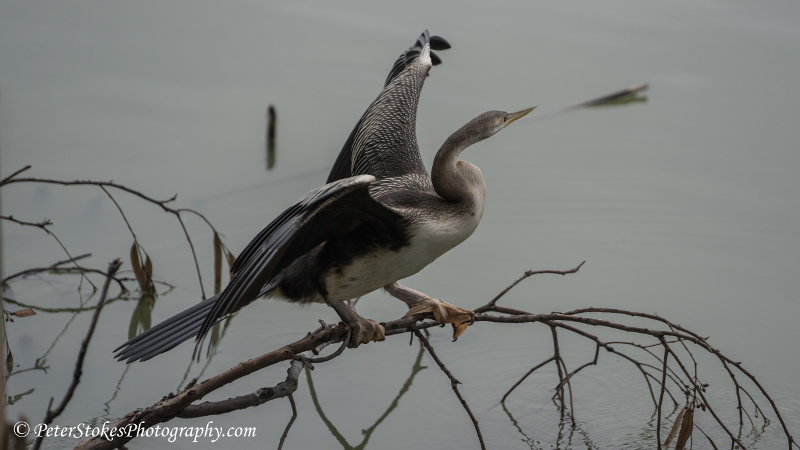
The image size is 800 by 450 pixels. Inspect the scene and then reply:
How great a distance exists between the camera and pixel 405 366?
3.49 metres

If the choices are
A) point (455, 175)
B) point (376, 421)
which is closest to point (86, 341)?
point (455, 175)

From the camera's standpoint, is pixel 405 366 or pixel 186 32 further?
pixel 186 32

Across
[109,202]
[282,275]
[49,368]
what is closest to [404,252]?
[282,275]

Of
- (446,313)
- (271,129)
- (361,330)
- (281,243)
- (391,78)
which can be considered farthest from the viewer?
(271,129)

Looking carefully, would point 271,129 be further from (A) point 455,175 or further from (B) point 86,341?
(B) point 86,341

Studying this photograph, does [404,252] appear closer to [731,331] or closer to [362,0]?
[731,331]

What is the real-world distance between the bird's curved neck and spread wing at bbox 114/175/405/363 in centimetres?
20

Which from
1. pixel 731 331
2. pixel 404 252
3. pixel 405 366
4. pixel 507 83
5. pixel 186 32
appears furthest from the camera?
pixel 186 32

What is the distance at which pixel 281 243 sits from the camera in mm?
2268

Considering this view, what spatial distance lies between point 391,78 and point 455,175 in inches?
49.9

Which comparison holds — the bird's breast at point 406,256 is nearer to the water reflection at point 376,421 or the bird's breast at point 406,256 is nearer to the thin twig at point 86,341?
the water reflection at point 376,421

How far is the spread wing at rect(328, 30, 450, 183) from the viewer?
3.49 m

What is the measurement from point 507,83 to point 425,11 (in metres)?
0.91

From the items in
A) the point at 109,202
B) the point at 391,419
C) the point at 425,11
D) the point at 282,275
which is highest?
the point at 425,11
